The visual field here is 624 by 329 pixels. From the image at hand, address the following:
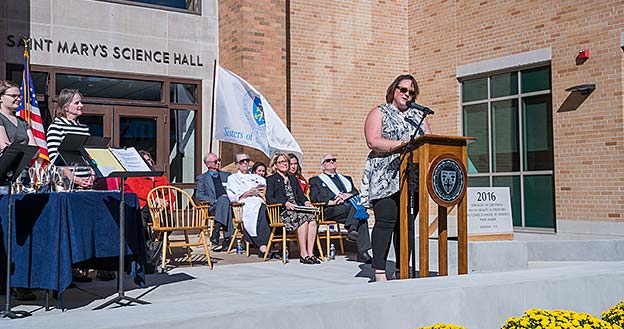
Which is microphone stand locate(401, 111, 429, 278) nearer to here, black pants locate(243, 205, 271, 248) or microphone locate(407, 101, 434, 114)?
microphone locate(407, 101, 434, 114)

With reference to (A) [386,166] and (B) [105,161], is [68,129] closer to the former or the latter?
(B) [105,161]

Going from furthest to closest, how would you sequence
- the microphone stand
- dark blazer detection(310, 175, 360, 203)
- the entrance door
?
the entrance door, dark blazer detection(310, 175, 360, 203), the microphone stand

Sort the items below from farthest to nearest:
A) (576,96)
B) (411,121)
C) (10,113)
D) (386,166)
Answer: (576,96)
(10,113)
(411,121)
(386,166)

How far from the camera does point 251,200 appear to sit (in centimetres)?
927

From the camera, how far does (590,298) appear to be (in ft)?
14.1

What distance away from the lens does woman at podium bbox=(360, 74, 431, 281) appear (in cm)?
539

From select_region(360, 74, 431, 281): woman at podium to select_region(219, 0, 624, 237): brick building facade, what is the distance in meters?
6.73

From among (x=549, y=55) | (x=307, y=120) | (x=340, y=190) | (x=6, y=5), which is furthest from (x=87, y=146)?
(x=549, y=55)

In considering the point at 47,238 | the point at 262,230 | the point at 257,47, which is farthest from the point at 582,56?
the point at 47,238

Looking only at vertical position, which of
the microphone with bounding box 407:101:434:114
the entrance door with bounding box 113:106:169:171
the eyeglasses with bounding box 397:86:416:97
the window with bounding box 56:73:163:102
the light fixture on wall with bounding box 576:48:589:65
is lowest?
the microphone with bounding box 407:101:434:114

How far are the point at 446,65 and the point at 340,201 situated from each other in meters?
5.98

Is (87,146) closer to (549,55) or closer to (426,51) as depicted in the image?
(549,55)

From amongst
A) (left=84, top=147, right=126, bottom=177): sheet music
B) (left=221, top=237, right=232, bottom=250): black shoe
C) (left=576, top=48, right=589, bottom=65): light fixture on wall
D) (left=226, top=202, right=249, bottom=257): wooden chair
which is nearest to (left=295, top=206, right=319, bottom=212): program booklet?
(left=226, top=202, right=249, bottom=257): wooden chair

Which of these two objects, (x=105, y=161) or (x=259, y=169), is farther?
(x=259, y=169)
